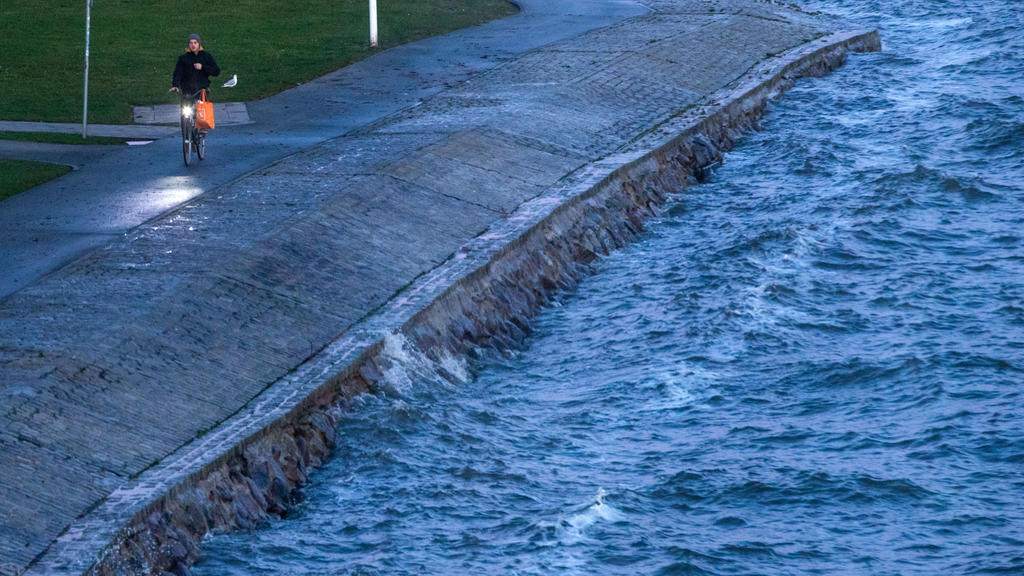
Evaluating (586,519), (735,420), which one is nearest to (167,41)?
(735,420)

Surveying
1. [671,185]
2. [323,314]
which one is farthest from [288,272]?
[671,185]

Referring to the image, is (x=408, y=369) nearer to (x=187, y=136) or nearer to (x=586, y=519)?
(x=586, y=519)

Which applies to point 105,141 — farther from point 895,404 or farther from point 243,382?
point 895,404

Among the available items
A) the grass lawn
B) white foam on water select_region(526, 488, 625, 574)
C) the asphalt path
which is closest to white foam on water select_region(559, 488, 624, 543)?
white foam on water select_region(526, 488, 625, 574)

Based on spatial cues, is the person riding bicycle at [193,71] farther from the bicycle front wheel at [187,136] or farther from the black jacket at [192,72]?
the bicycle front wheel at [187,136]

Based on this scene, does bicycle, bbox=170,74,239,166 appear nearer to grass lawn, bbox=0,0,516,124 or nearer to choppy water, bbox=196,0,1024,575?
grass lawn, bbox=0,0,516,124

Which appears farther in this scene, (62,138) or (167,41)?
(167,41)

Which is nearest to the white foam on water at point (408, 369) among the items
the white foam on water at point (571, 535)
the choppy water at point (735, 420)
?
the choppy water at point (735, 420)
